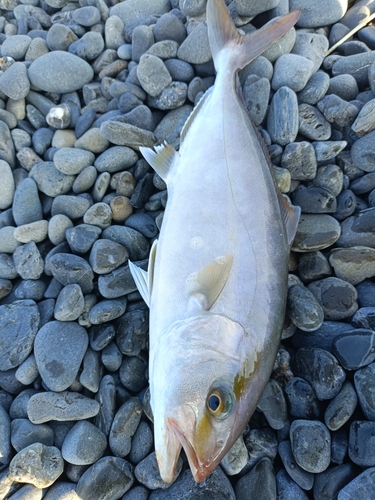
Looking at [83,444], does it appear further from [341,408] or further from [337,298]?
[337,298]

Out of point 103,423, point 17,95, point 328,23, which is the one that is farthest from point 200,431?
point 328,23

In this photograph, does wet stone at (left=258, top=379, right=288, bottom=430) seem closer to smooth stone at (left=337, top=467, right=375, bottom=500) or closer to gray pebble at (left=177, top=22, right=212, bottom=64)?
smooth stone at (left=337, top=467, right=375, bottom=500)

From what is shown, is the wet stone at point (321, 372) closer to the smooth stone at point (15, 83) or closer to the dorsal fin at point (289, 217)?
the dorsal fin at point (289, 217)

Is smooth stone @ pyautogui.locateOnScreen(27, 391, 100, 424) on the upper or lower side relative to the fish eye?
lower

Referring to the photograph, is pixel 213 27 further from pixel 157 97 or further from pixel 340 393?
pixel 340 393

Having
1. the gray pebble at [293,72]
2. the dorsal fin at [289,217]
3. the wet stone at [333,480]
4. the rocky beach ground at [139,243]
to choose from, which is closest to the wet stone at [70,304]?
the rocky beach ground at [139,243]

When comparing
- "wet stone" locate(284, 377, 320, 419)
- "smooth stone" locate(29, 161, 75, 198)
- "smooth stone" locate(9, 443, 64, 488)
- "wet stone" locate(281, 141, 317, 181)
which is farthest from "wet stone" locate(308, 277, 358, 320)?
"smooth stone" locate(29, 161, 75, 198)
